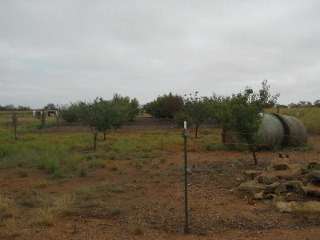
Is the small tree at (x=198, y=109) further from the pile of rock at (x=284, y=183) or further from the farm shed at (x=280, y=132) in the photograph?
the pile of rock at (x=284, y=183)

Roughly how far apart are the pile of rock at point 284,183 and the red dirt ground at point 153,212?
31 cm

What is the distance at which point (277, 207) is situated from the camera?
206 inches

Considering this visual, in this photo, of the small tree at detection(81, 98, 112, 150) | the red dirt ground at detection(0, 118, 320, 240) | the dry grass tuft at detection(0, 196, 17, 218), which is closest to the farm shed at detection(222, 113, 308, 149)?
the red dirt ground at detection(0, 118, 320, 240)

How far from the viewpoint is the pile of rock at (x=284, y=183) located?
18.9 ft

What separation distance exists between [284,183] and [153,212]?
3143 mm

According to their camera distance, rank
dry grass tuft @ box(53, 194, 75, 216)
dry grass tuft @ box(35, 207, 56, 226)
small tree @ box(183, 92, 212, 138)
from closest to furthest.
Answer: dry grass tuft @ box(35, 207, 56, 226)
dry grass tuft @ box(53, 194, 75, 216)
small tree @ box(183, 92, 212, 138)

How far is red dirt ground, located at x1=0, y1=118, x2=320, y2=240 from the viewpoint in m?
4.32

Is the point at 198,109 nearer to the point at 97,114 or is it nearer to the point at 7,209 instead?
the point at 97,114

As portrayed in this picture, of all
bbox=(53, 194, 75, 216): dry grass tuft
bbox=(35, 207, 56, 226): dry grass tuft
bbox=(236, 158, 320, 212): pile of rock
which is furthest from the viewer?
bbox=(236, 158, 320, 212): pile of rock

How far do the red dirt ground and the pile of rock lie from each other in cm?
31

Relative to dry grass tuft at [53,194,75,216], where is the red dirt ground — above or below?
below

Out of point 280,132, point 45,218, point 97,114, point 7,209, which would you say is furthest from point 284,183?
point 97,114

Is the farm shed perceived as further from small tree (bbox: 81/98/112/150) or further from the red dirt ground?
small tree (bbox: 81/98/112/150)

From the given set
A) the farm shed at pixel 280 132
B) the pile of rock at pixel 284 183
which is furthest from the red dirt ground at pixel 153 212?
the farm shed at pixel 280 132
